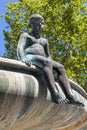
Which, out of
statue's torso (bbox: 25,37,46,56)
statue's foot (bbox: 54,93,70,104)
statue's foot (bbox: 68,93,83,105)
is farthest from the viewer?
statue's torso (bbox: 25,37,46,56)

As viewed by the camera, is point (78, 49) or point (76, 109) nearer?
point (76, 109)

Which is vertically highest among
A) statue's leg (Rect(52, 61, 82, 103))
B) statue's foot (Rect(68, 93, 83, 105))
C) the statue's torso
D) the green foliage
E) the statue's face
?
the green foliage

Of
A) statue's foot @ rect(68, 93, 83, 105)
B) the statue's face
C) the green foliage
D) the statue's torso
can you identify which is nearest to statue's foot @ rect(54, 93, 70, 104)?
statue's foot @ rect(68, 93, 83, 105)

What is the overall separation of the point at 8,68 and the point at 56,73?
3.11 ft

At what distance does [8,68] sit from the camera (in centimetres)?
572

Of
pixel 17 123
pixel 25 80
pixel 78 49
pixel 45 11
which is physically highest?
pixel 45 11

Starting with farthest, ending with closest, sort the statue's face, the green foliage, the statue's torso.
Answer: the green foliage
the statue's face
the statue's torso

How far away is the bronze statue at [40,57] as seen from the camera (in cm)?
610

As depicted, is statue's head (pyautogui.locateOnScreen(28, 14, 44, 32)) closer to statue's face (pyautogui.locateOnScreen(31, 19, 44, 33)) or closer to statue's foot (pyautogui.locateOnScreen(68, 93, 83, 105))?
statue's face (pyautogui.locateOnScreen(31, 19, 44, 33))

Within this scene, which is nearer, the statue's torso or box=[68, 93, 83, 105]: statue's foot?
box=[68, 93, 83, 105]: statue's foot

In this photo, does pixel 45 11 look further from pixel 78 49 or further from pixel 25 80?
pixel 25 80

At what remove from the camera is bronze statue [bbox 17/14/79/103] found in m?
6.10

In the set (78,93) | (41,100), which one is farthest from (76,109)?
(41,100)

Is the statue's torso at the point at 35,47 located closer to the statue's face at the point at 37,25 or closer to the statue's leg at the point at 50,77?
the statue's face at the point at 37,25
